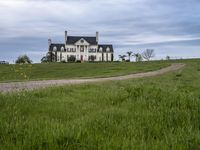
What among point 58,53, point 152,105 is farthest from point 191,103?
point 58,53

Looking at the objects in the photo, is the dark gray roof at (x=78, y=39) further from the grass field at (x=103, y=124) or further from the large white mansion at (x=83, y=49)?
the grass field at (x=103, y=124)

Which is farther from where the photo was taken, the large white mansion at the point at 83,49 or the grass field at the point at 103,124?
the large white mansion at the point at 83,49

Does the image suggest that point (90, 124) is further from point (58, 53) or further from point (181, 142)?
point (58, 53)

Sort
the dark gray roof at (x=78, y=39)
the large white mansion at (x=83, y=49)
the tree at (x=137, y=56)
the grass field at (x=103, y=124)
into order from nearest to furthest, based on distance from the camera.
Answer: the grass field at (x=103, y=124), the tree at (x=137, y=56), the large white mansion at (x=83, y=49), the dark gray roof at (x=78, y=39)

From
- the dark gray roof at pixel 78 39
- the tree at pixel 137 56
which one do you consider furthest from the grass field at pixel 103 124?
the dark gray roof at pixel 78 39

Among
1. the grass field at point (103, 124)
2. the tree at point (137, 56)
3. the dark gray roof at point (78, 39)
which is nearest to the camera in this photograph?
the grass field at point (103, 124)

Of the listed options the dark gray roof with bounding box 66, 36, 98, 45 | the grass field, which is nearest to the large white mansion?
the dark gray roof with bounding box 66, 36, 98, 45

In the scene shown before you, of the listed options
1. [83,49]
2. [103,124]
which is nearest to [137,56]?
[83,49]

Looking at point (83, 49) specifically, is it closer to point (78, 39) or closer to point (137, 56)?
point (78, 39)

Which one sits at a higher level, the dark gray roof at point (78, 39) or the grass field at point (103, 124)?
the dark gray roof at point (78, 39)

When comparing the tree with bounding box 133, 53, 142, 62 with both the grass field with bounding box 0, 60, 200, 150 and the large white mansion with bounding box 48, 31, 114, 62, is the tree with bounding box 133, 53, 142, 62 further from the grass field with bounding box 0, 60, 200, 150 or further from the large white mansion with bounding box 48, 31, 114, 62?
the grass field with bounding box 0, 60, 200, 150

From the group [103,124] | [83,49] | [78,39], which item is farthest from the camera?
[78,39]

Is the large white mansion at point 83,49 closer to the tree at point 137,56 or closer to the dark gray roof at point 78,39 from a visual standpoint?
the dark gray roof at point 78,39

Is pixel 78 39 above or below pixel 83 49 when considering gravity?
above
